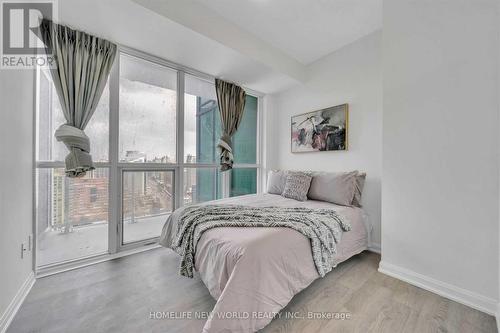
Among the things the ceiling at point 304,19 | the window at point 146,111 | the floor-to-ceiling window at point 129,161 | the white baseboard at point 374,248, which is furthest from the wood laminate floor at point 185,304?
the ceiling at point 304,19

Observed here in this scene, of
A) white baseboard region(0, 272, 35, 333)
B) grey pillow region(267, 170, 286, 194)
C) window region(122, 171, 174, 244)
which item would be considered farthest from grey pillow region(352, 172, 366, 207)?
white baseboard region(0, 272, 35, 333)

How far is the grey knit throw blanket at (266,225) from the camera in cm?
156

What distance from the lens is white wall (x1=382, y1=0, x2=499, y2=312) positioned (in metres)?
1.45

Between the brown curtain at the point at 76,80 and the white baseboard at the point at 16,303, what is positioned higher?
the brown curtain at the point at 76,80

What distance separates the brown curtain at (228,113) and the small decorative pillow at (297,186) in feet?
3.14

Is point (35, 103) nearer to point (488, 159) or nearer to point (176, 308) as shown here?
point (176, 308)

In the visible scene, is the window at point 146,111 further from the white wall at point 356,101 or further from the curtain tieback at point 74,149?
the white wall at point 356,101

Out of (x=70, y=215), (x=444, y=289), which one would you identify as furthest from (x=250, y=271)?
(x=70, y=215)

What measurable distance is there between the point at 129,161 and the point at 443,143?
3.10 metres

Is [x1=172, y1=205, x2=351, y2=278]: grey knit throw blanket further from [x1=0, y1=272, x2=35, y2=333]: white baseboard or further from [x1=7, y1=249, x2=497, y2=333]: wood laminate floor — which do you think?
[x1=0, y1=272, x2=35, y2=333]: white baseboard

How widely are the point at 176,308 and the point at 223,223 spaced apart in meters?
0.66

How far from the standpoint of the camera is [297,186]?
2766 millimetres

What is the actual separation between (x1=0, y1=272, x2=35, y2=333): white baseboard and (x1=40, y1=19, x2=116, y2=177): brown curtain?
3.02 feet
